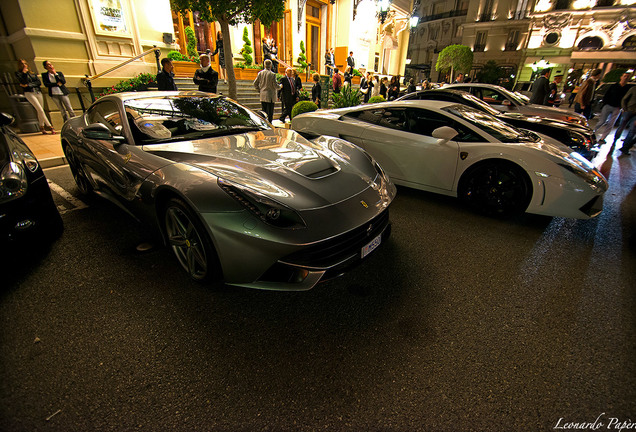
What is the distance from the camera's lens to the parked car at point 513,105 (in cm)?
618

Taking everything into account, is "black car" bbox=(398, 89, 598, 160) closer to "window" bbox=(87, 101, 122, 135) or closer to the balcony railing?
"window" bbox=(87, 101, 122, 135)

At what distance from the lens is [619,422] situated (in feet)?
4.54

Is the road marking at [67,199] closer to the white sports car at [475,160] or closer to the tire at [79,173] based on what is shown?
the tire at [79,173]

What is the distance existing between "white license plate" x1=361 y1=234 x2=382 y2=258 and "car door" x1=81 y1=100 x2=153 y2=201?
1.69 meters

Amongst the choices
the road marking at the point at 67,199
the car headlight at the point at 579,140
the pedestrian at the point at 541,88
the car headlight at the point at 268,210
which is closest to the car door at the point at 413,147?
the car headlight at the point at 268,210

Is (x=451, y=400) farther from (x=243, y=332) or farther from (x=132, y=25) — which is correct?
(x=132, y=25)

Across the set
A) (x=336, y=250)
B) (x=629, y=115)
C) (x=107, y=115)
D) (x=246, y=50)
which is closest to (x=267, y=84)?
(x=107, y=115)

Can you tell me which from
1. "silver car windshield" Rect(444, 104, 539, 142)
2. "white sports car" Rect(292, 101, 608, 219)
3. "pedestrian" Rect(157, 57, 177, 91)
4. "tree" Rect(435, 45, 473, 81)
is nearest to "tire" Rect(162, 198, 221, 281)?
"white sports car" Rect(292, 101, 608, 219)

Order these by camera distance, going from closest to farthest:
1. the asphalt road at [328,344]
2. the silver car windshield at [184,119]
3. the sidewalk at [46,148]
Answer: the asphalt road at [328,344] < the silver car windshield at [184,119] < the sidewalk at [46,148]

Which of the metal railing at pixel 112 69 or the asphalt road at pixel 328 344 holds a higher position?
the metal railing at pixel 112 69

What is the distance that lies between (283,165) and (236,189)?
49 cm

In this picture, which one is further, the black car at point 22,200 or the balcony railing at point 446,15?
the balcony railing at point 446,15

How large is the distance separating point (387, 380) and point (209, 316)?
3.87 ft

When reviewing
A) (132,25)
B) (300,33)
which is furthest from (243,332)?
(300,33)
